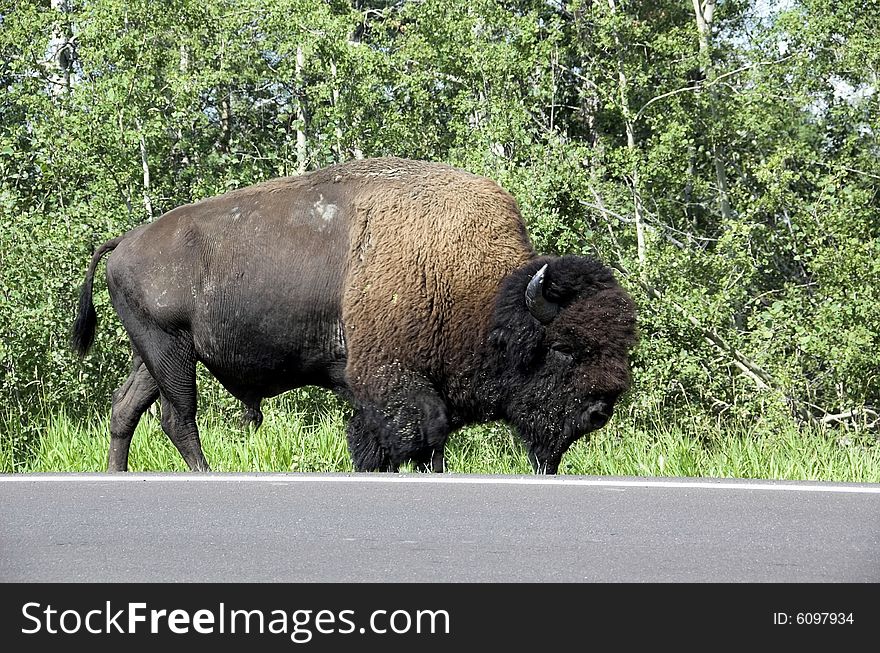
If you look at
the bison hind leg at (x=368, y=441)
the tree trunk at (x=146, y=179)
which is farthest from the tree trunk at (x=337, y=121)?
the bison hind leg at (x=368, y=441)

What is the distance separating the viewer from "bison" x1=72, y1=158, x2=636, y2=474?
8.21 metres

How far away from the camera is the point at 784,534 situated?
5.32 m

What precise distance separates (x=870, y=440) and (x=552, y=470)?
403 centimetres

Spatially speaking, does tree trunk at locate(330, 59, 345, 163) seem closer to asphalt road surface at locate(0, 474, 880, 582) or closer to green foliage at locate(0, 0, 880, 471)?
green foliage at locate(0, 0, 880, 471)

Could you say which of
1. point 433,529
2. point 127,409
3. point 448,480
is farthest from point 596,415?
point 127,409

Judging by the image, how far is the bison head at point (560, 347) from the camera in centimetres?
809

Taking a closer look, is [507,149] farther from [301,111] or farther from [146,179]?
[146,179]

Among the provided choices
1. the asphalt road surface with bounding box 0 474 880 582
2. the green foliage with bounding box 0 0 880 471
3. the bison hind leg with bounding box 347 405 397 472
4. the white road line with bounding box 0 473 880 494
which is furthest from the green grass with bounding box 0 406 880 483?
the asphalt road surface with bounding box 0 474 880 582

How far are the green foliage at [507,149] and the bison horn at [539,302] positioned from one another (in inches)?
149

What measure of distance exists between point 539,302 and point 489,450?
3240mm

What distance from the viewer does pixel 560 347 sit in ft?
27.0

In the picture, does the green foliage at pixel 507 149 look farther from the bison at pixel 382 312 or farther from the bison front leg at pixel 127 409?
the bison at pixel 382 312

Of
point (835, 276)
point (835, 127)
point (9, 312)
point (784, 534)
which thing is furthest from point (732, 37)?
point (784, 534)
